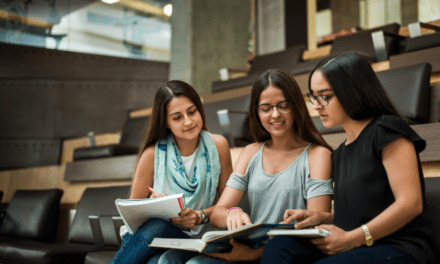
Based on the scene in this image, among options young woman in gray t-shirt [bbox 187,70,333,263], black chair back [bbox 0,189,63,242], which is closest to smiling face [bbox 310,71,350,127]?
young woman in gray t-shirt [bbox 187,70,333,263]

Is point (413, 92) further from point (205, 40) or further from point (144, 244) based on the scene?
point (205, 40)

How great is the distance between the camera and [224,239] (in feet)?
3.90

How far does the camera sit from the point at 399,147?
1052 millimetres

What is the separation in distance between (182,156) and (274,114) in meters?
0.56

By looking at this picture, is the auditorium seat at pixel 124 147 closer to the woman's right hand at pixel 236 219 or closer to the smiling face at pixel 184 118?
the smiling face at pixel 184 118

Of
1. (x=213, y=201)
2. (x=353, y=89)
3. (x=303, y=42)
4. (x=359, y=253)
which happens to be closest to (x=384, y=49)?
(x=213, y=201)

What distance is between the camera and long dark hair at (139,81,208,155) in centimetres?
178

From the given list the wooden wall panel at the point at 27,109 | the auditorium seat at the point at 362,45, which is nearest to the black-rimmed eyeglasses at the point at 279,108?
the auditorium seat at the point at 362,45

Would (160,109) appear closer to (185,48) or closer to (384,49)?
(384,49)

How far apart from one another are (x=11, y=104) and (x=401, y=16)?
534cm

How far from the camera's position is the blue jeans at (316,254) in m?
1.01

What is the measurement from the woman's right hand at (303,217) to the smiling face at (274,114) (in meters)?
0.34

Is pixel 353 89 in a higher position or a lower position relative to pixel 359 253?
higher

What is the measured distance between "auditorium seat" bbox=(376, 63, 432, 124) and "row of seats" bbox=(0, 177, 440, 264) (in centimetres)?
140
